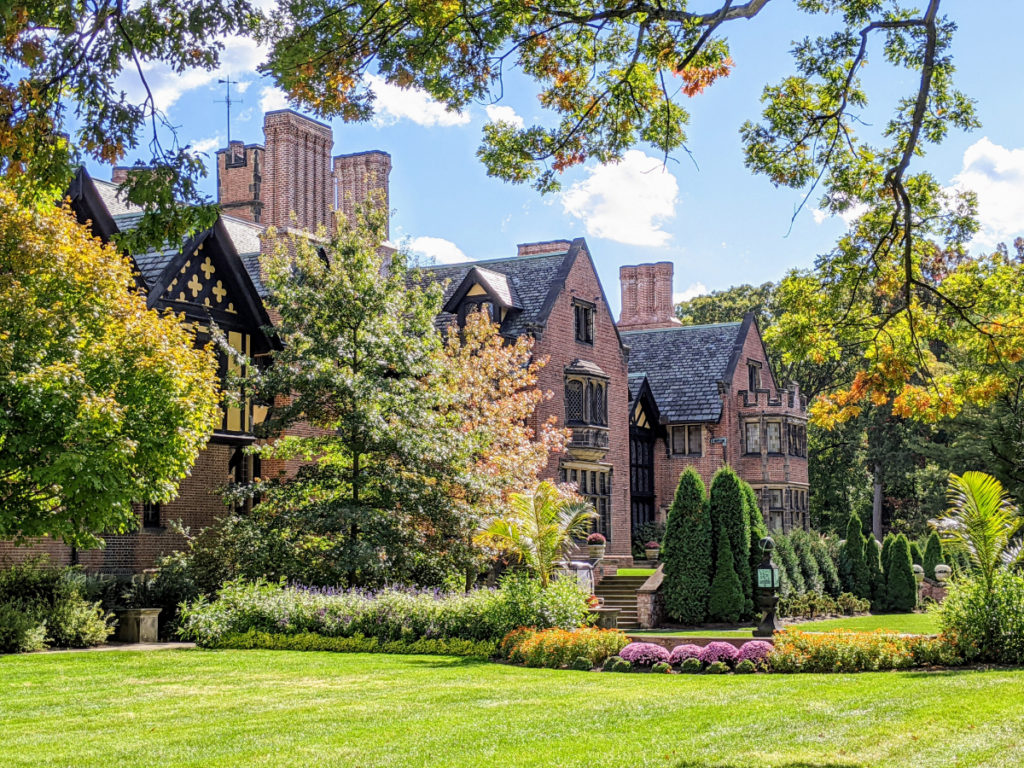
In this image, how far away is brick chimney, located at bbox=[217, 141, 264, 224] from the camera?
126 feet

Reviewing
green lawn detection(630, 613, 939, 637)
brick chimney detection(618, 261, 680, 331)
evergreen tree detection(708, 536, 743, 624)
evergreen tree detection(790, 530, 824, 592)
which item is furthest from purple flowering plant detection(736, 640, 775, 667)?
brick chimney detection(618, 261, 680, 331)

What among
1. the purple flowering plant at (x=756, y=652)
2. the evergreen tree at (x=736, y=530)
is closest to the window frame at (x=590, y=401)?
the evergreen tree at (x=736, y=530)

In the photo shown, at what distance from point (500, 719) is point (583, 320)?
89.9ft

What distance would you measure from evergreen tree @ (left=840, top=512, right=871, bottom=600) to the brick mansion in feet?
23.3

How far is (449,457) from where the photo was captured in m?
23.1

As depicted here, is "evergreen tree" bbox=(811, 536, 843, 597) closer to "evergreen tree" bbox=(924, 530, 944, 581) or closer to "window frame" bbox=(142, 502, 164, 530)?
"evergreen tree" bbox=(924, 530, 944, 581)

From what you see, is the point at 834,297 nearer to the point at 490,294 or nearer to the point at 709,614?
the point at 709,614

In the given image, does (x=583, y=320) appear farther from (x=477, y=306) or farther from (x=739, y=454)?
(x=739, y=454)

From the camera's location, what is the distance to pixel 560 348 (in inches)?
1419

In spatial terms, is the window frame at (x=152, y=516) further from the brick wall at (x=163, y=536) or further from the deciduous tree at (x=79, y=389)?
the deciduous tree at (x=79, y=389)

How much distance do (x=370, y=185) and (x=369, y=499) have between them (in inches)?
720

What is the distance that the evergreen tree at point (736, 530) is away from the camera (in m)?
28.4

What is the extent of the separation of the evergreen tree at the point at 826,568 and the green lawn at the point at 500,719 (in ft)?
66.6

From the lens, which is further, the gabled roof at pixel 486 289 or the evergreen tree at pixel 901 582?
the evergreen tree at pixel 901 582
